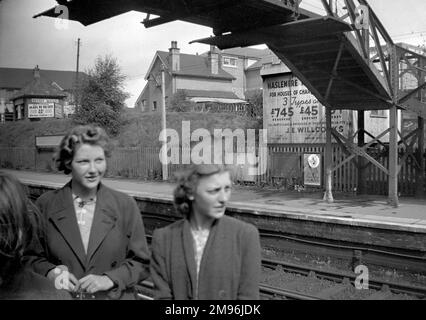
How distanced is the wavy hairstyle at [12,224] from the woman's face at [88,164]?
29cm

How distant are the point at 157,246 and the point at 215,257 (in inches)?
11.4

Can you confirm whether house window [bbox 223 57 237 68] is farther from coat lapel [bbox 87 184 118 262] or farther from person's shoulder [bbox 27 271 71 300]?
person's shoulder [bbox 27 271 71 300]

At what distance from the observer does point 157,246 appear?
2096mm

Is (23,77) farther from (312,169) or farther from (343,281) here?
(312,169)

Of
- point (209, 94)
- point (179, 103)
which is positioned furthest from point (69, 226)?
point (209, 94)

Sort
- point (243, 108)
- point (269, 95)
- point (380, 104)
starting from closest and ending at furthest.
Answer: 1. point (380, 104)
2. point (269, 95)
3. point (243, 108)

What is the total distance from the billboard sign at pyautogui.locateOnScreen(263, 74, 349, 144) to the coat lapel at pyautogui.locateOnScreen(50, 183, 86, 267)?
14208mm

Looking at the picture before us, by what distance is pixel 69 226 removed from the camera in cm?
217

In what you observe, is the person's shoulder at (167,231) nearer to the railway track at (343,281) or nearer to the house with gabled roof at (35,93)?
the house with gabled roof at (35,93)

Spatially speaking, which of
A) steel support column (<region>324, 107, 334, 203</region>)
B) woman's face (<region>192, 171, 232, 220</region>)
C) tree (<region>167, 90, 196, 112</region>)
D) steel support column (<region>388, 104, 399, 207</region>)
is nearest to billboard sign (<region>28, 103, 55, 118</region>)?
woman's face (<region>192, 171, 232, 220</region>)

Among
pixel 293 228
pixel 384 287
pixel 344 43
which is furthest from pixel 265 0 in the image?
pixel 384 287

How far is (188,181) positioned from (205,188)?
0.10m

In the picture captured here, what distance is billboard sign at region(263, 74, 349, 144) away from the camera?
16109mm
